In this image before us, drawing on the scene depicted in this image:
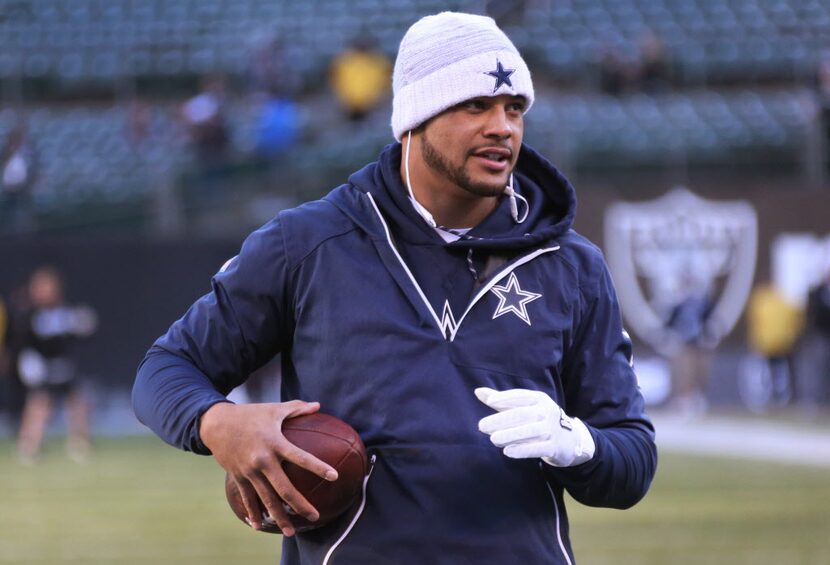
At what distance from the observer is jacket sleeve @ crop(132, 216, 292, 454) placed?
9.75 feet

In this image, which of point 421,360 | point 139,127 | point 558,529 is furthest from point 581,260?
point 139,127

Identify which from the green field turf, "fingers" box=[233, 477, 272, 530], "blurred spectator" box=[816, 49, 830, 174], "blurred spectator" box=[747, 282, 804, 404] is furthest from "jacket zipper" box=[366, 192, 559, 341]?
"blurred spectator" box=[816, 49, 830, 174]

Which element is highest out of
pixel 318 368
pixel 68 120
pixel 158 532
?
pixel 318 368

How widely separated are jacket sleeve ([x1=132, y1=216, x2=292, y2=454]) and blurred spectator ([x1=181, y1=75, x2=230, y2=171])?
602 inches

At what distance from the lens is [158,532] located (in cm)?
932

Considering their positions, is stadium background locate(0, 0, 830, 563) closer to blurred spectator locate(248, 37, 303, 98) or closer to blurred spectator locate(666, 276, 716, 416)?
blurred spectator locate(248, 37, 303, 98)

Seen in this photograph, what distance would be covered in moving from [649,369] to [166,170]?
6107 mm

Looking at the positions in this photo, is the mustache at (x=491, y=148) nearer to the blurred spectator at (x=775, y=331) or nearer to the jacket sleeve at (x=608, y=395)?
the jacket sleeve at (x=608, y=395)

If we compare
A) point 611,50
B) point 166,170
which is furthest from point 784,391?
point 166,170

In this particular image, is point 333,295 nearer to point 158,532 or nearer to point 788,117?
point 158,532

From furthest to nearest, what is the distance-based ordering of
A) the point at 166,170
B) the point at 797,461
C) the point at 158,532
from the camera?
the point at 166,170
the point at 797,461
the point at 158,532

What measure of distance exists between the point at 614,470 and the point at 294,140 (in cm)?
1600

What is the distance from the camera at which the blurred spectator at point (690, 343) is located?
1805 cm

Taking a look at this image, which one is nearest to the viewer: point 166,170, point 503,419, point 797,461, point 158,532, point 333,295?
point 503,419
